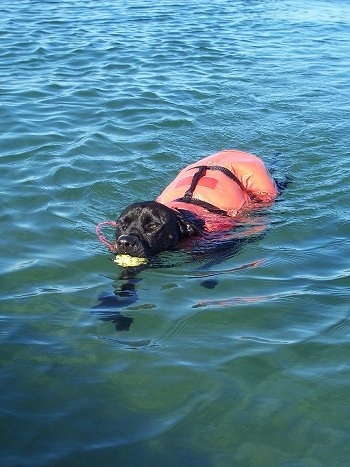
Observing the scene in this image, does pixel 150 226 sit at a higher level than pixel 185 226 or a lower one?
higher

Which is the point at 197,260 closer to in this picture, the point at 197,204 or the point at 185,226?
the point at 185,226

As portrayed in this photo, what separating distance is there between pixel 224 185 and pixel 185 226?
1.11m

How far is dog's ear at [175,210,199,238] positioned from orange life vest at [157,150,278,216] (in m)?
0.38

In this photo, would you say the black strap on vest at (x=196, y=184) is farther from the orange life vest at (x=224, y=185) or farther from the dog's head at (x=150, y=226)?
the dog's head at (x=150, y=226)

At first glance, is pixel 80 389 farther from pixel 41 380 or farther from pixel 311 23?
pixel 311 23

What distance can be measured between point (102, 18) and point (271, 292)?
14.2m

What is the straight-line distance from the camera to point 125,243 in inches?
262

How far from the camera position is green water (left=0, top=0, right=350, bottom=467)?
4.55m

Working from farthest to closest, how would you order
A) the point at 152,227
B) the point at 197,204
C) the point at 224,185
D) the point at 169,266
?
1. the point at 224,185
2. the point at 197,204
3. the point at 152,227
4. the point at 169,266

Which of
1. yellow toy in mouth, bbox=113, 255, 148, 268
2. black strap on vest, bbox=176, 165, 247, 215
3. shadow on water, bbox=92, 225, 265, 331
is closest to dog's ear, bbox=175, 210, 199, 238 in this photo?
shadow on water, bbox=92, 225, 265, 331

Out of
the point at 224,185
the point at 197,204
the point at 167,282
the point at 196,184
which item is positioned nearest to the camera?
the point at 167,282

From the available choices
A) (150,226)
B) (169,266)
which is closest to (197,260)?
(169,266)

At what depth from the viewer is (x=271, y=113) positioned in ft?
39.3

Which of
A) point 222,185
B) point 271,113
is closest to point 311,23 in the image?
point 271,113
